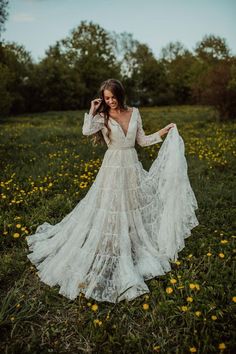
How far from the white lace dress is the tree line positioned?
68.3 feet

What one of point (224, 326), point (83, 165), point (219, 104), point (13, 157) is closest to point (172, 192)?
point (224, 326)

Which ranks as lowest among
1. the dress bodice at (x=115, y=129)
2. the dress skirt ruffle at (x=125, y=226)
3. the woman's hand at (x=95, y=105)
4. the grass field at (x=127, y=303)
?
the grass field at (x=127, y=303)

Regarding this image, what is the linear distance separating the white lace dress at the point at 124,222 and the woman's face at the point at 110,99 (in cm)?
17

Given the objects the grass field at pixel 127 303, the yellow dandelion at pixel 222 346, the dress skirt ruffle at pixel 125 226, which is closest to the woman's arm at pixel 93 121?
the dress skirt ruffle at pixel 125 226

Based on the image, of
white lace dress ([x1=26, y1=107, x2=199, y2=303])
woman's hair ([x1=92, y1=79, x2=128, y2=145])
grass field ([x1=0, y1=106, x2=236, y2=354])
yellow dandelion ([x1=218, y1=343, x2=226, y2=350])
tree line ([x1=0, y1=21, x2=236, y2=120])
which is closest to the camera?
yellow dandelion ([x1=218, y1=343, x2=226, y2=350])

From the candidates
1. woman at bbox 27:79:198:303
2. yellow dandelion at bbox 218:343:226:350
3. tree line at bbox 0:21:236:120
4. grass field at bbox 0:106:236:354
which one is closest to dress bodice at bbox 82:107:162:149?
woman at bbox 27:79:198:303

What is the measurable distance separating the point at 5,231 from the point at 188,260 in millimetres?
2642

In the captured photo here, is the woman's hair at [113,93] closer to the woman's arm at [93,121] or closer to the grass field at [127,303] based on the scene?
the woman's arm at [93,121]

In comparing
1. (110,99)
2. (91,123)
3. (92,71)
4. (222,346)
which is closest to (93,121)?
(91,123)

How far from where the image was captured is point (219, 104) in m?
15.7

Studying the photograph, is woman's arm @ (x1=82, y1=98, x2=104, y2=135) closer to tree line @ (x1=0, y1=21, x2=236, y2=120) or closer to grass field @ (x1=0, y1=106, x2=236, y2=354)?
grass field @ (x1=0, y1=106, x2=236, y2=354)

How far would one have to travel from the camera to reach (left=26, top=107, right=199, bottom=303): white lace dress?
352cm

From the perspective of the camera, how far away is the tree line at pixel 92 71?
110 ft

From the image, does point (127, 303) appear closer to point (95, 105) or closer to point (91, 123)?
point (91, 123)
